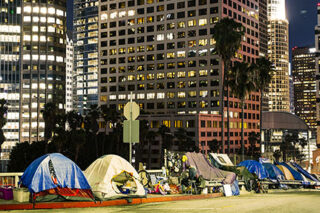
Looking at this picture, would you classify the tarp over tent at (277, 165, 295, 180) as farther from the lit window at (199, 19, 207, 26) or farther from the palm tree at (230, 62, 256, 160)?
the lit window at (199, 19, 207, 26)

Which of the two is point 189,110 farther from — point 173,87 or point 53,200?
point 53,200

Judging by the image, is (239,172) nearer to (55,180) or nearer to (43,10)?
(55,180)

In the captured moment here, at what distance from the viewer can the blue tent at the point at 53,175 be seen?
15582 mm

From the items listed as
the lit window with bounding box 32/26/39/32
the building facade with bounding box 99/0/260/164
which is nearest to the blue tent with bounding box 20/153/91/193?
the building facade with bounding box 99/0/260/164

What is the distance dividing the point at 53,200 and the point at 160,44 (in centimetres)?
14143

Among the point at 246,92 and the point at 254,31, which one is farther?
the point at 254,31

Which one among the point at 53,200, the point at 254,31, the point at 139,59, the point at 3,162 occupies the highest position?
the point at 254,31

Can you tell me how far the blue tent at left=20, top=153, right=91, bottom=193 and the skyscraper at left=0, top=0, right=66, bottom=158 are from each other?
149863mm

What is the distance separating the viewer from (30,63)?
16500 centimetres

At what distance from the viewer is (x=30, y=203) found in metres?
15.4

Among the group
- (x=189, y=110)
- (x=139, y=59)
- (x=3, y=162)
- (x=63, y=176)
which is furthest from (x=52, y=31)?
(x=63, y=176)

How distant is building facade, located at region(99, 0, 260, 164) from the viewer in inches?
5787

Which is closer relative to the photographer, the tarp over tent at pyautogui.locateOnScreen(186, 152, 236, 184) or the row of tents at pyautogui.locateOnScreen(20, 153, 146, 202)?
the row of tents at pyautogui.locateOnScreen(20, 153, 146, 202)

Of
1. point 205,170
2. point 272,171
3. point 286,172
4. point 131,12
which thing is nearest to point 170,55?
point 131,12
